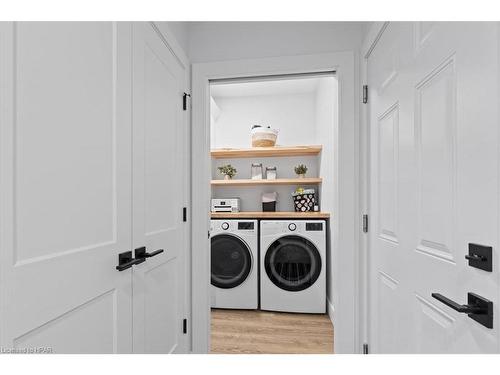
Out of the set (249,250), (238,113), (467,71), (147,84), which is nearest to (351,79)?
(467,71)

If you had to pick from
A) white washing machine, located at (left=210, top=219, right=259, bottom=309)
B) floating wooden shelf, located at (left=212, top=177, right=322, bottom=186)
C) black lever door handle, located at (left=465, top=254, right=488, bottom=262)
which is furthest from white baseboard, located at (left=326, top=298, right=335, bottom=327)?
black lever door handle, located at (left=465, top=254, right=488, bottom=262)

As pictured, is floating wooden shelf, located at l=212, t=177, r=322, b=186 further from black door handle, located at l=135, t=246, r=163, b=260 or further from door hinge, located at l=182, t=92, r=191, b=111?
black door handle, located at l=135, t=246, r=163, b=260

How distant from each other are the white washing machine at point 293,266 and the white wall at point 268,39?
1.65 meters

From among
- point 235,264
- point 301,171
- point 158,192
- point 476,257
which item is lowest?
point 235,264

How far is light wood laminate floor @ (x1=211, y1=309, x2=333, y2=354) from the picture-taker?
2.21 m

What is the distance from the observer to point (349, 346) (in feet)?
5.59

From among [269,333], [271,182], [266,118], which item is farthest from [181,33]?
[269,333]

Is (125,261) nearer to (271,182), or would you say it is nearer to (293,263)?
(293,263)

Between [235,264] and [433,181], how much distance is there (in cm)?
236

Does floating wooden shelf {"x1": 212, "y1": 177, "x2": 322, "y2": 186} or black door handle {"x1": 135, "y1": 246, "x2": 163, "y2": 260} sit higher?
floating wooden shelf {"x1": 212, "y1": 177, "x2": 322, "y2": 186}

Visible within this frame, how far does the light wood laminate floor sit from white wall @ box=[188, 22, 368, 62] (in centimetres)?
205

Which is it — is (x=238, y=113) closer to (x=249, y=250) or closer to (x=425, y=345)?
(x=249, y=250)

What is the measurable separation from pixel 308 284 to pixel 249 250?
2.19 feet

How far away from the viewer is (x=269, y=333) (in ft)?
8.18
